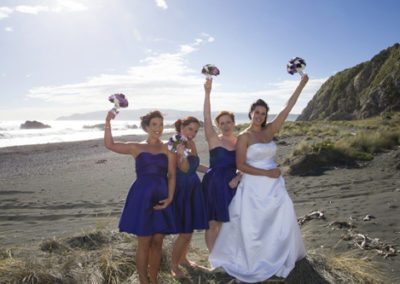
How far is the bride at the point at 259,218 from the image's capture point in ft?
16.3

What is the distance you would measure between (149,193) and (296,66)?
8.55ft

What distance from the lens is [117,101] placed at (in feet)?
15.2

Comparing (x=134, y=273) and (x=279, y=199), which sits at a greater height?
(x=279, y=199)

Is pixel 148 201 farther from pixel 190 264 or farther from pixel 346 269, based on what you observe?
pixel 346 269

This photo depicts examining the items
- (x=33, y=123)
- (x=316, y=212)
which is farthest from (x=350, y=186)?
(x=33, y=123)

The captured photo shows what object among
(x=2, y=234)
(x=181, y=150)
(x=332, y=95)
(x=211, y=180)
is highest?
(x=332, y=95)

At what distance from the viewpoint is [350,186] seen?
33.7 ft

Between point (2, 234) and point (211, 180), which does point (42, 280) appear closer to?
point (211, 180)

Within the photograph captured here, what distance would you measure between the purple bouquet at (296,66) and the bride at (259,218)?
0.74 m

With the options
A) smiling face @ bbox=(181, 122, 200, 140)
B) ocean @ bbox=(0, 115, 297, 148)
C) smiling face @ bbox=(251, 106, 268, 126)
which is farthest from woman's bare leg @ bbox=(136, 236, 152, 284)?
ocean @ bbox=(0, 115, 297, 148)

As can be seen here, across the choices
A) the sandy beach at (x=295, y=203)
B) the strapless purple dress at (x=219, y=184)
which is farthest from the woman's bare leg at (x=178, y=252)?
the sandy beach at (x=295, y=203)

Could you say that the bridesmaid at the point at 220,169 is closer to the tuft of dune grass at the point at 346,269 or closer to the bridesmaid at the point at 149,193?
the bridesmaid at the point at 149,193

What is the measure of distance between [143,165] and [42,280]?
184 centimetres

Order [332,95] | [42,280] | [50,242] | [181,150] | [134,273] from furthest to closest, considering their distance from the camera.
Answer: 1. [332,95]
2. [50,242]
3. [134,273]
4. [42,280]
5. [181,150]
